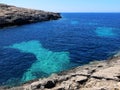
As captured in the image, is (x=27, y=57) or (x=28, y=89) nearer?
(x=28, y=89)

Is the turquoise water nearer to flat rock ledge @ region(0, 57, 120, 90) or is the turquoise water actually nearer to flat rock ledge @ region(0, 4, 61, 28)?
flat rock ledge @ region(0, 57, 120, 90)

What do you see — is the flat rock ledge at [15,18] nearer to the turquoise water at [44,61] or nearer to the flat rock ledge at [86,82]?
the turquoise water at [44,61]

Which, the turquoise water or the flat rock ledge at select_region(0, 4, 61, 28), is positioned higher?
the flat rock ledge at select_region(0, 4, 61, 28)

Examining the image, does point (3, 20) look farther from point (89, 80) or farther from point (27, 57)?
point (89, 80)

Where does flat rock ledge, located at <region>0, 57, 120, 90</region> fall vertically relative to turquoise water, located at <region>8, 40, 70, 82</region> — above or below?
above

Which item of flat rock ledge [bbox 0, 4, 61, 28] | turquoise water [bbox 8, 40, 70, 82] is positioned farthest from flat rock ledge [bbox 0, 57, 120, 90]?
flat rock ledge [bbox 0, 4, 61, 28]

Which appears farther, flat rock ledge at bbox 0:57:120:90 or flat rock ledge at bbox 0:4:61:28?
flat rock ledge at bbox 0:4:61:28

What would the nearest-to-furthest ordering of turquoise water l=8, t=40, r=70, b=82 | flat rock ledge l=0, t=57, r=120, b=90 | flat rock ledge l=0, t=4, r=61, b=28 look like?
flat rock ledge l=0, t=57, r=120, b=90
turquoise water l=8, t=40, r=70, b=82
flat rock ledge l=0, t=4, r=61, b=28

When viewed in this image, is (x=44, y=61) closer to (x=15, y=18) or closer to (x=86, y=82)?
(x=86, y=82)

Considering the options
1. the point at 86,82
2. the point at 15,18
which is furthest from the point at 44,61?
the point at 15,18

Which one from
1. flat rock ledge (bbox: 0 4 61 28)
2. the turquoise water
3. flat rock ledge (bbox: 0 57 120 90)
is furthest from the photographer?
flat rock ledge (bbox: 0 4 61 28)

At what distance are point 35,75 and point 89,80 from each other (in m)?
15.8

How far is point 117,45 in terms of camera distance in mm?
68125

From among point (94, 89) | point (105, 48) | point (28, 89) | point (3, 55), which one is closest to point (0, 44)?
point (3, 55)
